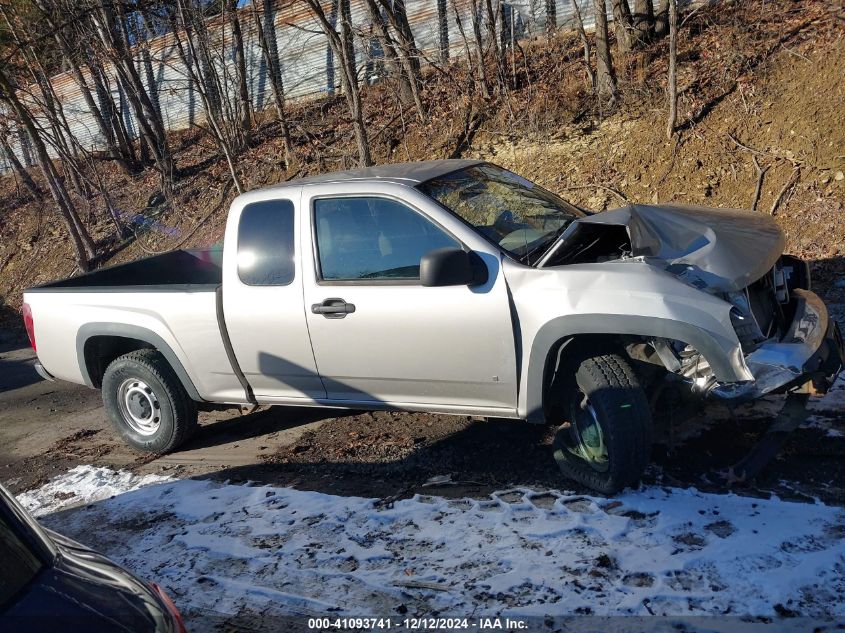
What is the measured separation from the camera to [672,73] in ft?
30.7

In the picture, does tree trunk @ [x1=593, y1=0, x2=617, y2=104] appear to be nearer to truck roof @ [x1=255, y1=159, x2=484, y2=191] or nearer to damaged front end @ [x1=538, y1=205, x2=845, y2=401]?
truck roof @ [x1=255, y1=159, x2=484, y2=191]

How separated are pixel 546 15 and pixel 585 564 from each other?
1083 cm

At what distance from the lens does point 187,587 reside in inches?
153

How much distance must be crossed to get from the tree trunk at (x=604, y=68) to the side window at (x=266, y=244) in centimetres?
726

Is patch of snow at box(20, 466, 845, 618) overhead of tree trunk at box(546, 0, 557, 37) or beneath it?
beneath

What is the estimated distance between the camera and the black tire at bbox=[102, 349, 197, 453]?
5.72m

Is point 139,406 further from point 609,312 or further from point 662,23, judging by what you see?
point 662,23

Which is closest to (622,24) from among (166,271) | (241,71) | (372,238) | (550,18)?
(550,18)

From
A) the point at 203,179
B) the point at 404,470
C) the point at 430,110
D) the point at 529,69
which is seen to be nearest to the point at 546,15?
the point at 529,69

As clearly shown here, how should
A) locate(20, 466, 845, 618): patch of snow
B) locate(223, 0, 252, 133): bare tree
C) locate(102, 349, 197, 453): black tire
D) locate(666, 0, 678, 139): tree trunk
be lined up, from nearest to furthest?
1. locate(20, 466, 845, 618): patch of snow
2. locate(102, 349, 197, 453): black tire
3. locate(666, 0, 678, 139): tree trunk
4. locate(223, 0, 252, 133): bare tree

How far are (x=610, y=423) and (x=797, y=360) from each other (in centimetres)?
98

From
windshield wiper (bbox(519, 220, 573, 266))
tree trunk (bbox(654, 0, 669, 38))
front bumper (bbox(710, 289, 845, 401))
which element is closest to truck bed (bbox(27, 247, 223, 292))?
windshield wiper (bbox(519, 220, 573, 266))

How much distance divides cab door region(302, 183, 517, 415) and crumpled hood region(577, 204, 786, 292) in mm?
830

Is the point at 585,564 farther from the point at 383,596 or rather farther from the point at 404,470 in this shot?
the point at 404,470
